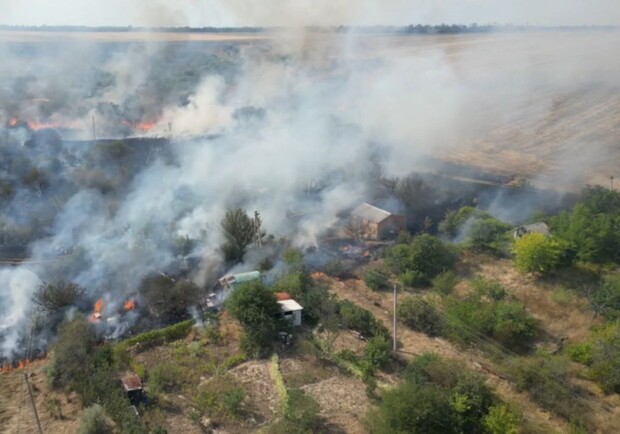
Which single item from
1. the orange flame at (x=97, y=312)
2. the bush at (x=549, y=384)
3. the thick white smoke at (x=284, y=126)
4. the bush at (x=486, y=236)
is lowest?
the bush at (x=549, y=384)

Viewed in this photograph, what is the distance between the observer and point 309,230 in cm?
1981

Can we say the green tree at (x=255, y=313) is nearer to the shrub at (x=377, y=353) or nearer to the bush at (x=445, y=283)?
the shrub at (x=377, y=353)

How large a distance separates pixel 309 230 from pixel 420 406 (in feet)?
34.0

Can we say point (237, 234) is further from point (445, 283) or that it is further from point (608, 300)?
point (608, 300)

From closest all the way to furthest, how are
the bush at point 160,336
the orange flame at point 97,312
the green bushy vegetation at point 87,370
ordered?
the green bushy vegetation at point 87,370
the bush at point 160,336
the orange flame at point 97,312

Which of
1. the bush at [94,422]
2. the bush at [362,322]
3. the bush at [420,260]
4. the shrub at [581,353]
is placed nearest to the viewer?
the bush at [94,422]

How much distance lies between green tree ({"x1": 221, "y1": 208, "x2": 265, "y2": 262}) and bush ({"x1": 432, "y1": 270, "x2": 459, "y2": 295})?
18.4 ft

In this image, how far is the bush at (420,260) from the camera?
54.2 ft

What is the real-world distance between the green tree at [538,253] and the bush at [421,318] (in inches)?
139

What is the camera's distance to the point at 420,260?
16.7 metres

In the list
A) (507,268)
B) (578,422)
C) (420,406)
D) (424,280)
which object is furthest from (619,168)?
(420,406)

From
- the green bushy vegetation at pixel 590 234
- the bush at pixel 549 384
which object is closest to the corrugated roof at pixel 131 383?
the bush at pixel 549 384

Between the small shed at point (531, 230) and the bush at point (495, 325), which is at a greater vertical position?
the small shed at point (531, 230)

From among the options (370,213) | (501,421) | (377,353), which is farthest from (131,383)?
(370,213)
